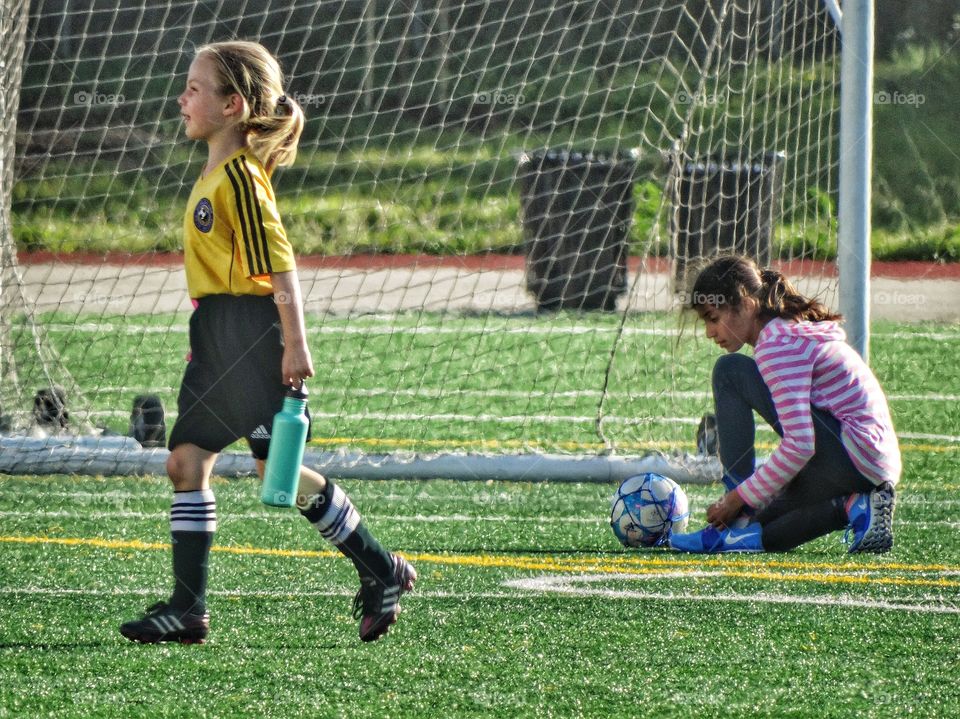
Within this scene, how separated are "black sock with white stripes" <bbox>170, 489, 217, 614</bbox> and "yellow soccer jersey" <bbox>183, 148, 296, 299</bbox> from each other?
49 cm

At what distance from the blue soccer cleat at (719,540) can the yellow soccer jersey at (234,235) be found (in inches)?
71.5

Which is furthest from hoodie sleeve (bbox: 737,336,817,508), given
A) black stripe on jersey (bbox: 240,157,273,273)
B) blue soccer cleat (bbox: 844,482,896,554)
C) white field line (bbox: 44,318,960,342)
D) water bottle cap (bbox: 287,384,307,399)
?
white field line (bbox: 44,318,960,342)

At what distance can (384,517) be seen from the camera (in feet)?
16.4

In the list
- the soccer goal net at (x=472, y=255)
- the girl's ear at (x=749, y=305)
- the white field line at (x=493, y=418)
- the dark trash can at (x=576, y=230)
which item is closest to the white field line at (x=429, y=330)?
the soccer goal net at (x=472, y=255)

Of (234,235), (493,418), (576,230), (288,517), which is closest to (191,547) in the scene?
(234,235)

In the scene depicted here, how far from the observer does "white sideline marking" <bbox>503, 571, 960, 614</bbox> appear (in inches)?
147

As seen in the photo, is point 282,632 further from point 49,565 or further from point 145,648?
point 49,565

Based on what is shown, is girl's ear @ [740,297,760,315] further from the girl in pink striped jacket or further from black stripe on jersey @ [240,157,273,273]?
black stripe on jersey @ [240,157,273,273]

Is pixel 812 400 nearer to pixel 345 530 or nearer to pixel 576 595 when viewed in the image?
pixel 576 595

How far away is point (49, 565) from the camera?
4129mm

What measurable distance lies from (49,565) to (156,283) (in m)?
12.4

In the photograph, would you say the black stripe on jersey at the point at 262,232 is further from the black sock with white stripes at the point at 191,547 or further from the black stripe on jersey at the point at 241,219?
the black sock with white stripes at the point at 191,547

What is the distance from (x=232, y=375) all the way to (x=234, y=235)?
1.07 ft

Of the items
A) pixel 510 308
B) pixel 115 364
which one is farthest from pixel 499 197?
pixel 115 364
